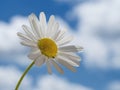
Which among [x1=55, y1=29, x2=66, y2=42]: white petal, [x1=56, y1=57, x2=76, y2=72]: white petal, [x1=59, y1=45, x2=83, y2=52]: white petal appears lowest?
[x1=56, y1=57, x2=76, y2=72]: white petal

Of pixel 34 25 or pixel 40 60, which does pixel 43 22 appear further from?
pixel 40 60

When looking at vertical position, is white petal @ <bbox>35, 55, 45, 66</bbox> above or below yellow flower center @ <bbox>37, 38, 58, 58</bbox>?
below

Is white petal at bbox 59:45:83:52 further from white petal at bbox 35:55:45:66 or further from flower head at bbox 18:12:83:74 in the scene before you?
white petal at bbox 35:55:45:66

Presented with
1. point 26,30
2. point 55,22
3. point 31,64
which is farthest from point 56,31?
point 31,64

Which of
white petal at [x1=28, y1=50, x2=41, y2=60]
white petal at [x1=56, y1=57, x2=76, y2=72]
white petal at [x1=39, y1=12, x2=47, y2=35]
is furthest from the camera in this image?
white petal at [x1=39, y1=12, x2=47, y2=35]

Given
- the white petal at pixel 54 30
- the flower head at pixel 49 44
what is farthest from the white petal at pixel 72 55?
the white petal at pixel 54 30

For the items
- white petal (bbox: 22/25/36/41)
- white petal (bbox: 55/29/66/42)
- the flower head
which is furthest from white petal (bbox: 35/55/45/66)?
white petal (bbox: 55/29/66/42)

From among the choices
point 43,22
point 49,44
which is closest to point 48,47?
point 49,44

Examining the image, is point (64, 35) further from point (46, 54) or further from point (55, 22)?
point (46, 54)
